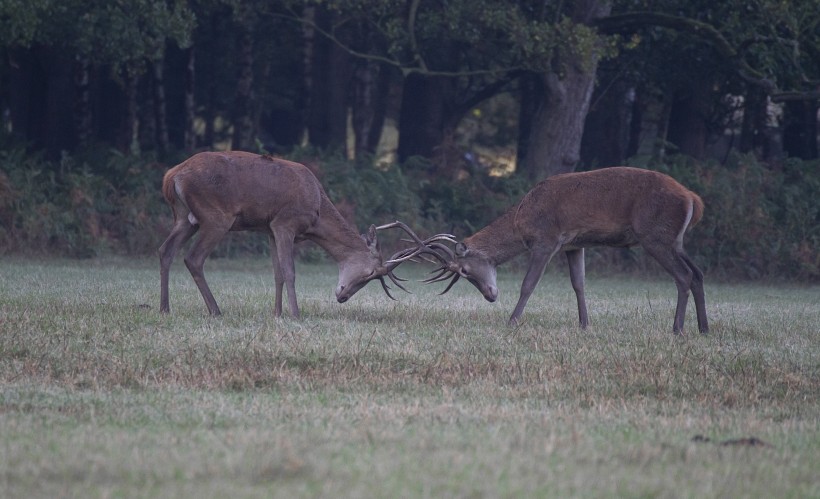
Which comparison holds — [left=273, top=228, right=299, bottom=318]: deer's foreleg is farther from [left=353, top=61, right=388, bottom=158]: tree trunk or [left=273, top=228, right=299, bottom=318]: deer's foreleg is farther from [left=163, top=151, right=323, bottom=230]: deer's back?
[left=353, top=61, right=388, bottom=158]: tree trunk

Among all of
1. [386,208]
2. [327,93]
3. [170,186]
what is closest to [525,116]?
[327,93]

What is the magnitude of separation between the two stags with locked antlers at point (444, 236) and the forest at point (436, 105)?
30.8 ft

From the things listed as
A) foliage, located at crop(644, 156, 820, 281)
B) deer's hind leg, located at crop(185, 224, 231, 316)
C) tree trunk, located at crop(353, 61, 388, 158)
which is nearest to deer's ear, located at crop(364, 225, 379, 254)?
deer's hind leg, located at crop(185, 224, 231, 316)

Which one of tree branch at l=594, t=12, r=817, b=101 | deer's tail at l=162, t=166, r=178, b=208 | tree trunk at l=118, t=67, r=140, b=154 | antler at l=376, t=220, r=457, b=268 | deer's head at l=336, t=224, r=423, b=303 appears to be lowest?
deer's head at l=336, t=224, r=423, b=303

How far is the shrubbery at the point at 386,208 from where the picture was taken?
858 inches

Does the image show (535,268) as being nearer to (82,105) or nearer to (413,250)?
(413,250)

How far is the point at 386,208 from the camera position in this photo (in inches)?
958

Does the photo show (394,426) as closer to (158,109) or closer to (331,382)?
(331,382)

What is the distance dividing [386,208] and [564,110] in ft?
13.5

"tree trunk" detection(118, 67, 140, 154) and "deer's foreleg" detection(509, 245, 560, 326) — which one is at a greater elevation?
"tree trunk" detection(118, 67, 140, 154)

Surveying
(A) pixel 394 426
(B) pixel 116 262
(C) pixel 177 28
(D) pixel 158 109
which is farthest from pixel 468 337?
(D) pixel 158 109

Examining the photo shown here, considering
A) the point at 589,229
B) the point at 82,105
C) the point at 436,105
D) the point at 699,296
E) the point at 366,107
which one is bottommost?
the point at 699,296

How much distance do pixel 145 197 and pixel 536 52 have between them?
26.1 ft

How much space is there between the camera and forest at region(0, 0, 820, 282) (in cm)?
2198
